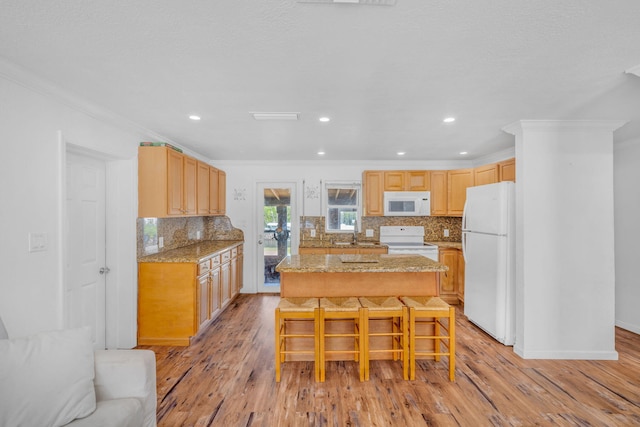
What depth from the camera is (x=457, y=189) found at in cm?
487

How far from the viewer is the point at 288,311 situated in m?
2.52

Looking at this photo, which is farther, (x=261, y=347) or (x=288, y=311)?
(x=261, y=347)

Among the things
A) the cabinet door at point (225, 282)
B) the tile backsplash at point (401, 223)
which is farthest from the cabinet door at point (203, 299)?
the tile backsplash at point (401, 223)

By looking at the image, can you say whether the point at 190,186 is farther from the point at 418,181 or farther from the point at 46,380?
the point at 418,181

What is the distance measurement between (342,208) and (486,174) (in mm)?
2379

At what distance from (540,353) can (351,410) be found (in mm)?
2147

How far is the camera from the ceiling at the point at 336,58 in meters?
1.32

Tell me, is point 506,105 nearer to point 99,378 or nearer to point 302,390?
point 302,390

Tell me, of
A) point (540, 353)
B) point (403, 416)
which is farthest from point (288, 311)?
point (540, 353)

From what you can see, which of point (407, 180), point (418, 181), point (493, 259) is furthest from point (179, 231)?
point (493, 259)

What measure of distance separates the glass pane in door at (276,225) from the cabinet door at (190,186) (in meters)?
1.54

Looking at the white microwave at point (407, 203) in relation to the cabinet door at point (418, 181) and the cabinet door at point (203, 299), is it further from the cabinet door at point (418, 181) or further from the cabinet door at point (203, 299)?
the cabinet door at point (203, 299)

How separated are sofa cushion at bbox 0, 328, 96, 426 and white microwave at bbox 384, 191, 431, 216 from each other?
4303 mm

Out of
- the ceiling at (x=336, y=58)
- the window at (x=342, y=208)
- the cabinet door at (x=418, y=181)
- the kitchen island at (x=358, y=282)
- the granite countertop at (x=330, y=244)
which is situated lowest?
the kitchen island at (x=358, y=282)
